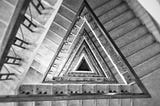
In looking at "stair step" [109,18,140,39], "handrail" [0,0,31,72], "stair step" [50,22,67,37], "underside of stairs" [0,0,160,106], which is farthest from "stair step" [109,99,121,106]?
"handrail" [0,0,31,72]

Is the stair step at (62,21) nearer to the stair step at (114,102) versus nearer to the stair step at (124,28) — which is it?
the stair step at (124,28)

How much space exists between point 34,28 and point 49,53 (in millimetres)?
1683

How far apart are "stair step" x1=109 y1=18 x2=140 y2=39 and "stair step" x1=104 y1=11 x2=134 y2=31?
0.12 meters

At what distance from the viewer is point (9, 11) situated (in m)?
4.28

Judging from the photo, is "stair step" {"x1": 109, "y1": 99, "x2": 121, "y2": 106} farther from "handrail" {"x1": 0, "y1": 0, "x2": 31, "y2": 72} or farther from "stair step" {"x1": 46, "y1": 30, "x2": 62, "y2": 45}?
"handrail" {"x1": 0, "y1": 0, "x2": 31, "y2": 72}

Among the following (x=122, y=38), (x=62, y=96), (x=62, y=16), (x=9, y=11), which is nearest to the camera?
(x=62, y=96)

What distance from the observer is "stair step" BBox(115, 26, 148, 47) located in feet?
23.8

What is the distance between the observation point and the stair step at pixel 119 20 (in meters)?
7.23

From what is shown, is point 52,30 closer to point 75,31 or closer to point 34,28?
point 75,31

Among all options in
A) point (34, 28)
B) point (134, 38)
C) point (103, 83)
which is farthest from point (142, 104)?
point (34, 28)

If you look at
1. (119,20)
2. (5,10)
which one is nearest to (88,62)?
(119,20)

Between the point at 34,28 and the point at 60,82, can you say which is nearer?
the point at 34,28

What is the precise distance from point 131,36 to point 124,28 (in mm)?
345

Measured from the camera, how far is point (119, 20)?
24.0 feet
